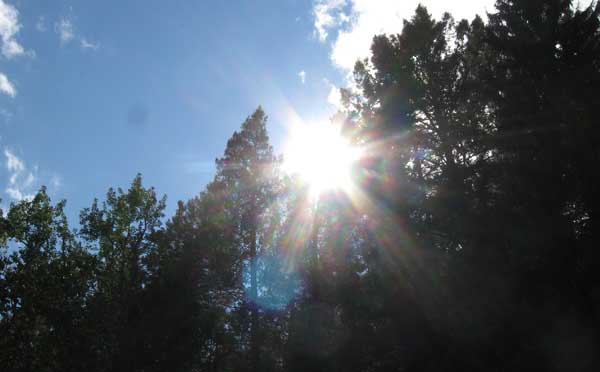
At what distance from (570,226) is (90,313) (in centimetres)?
1673

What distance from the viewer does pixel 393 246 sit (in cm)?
1346

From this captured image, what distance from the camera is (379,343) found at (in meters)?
12.0

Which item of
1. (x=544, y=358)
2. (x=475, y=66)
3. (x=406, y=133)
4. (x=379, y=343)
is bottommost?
(x=544, y=358)

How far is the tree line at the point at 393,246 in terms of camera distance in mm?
10859

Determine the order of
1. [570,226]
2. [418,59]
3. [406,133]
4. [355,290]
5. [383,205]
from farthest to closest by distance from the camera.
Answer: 1. [418,59]
2. [406,133]
3. [383,205]
4. [355,290]
5. [570,226]

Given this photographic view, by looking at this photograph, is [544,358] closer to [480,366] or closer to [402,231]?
[480,366]

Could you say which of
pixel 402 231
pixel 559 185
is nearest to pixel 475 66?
pixel 559 185

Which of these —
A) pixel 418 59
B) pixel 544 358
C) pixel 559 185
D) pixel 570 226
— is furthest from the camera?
pixel 418 59

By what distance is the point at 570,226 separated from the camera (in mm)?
11188

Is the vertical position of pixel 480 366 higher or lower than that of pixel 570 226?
lower

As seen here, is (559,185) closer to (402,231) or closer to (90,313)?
(402,231)

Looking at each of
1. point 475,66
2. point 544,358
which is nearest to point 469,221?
point 544,358

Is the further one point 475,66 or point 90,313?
point 475,66

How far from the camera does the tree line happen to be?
10859mm
